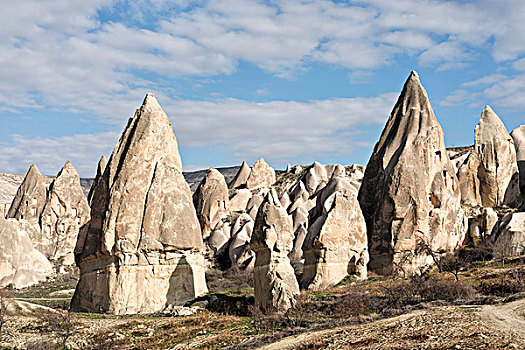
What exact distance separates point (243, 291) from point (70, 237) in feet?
84.1

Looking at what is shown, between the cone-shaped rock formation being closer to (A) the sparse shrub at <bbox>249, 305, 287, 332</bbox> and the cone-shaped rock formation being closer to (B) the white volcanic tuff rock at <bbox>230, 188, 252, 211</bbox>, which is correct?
(B) the white volcanic tuff rock at <bbox>230, 188, 252, 211</bbox>

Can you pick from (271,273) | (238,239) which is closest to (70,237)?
(238,239)

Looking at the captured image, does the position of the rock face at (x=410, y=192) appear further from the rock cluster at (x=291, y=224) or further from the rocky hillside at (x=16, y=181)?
the rocky hillside at (x=16, y=181)

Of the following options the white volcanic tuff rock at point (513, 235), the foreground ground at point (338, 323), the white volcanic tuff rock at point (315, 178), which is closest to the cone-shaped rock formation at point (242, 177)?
the white volcanic tuff rock at point (315, 178)

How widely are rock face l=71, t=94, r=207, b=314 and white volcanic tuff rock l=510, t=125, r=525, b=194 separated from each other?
23822 millimetres

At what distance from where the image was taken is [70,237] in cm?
4725

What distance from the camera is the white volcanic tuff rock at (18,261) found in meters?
34.1

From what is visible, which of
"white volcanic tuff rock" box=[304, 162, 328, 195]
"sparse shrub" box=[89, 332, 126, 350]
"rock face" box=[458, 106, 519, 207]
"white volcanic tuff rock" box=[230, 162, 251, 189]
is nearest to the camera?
"sparse shrub" box=[89, 332, 126, 350]

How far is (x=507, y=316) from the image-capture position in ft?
47.0

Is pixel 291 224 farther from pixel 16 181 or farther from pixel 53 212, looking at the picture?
pixel 16 181

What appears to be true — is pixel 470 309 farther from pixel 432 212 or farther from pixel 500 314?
pixel 432 212

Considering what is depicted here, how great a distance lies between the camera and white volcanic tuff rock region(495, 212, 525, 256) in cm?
2588

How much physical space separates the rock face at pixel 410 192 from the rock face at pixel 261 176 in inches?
1053

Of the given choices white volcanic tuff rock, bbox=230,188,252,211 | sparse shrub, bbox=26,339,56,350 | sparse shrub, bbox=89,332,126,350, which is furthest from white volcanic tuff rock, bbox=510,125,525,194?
sparse shrub, bbox=26,339,56,350
